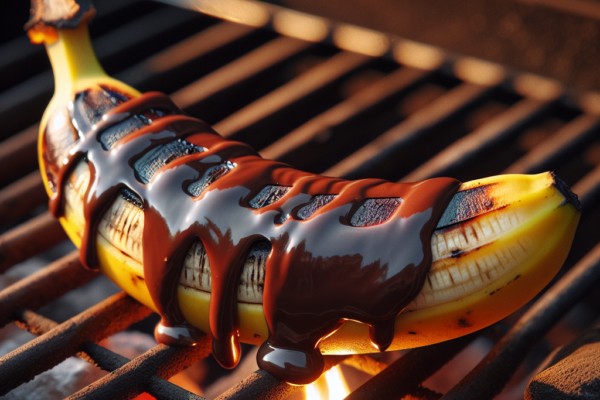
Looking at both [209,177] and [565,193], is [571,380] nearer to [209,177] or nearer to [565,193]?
[565,193]

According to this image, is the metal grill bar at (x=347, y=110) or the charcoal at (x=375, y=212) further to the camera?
the metal grill bar at (x=347, y=110)

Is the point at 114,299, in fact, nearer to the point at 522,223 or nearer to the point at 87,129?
the point at 87,129

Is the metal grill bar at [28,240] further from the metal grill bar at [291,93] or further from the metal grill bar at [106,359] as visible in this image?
the metal grill bar at [291,93]

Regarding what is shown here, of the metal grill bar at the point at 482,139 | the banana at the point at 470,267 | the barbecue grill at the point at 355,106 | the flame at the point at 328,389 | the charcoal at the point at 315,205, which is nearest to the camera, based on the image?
the banana at the point at 470,267

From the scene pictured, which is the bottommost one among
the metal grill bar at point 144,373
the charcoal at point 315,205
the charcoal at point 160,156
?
the metal grill bar at point 144,373

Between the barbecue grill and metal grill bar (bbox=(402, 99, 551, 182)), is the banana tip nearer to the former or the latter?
the barbecue grill

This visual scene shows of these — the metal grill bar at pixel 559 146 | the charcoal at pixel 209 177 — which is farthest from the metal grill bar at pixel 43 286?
the metal grill bar at pixel 559 146

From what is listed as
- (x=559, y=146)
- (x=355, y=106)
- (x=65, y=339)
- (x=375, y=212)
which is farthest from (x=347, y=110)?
(x=65, y=339)

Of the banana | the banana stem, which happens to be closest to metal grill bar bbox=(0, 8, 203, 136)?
the banana stem
